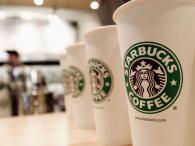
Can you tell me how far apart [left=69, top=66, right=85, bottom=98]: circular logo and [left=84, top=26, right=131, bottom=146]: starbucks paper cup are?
158mm

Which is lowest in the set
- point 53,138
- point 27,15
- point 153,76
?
point 53,138

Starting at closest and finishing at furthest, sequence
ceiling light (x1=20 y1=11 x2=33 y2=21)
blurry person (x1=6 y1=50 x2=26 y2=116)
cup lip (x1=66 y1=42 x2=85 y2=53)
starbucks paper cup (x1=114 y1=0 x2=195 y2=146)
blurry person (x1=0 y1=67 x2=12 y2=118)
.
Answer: starbucks paper cup (x1=114 y1=0 x2=195 y2=146) → cup lip (x1=66 y1=42 x2=85 y2=53) → blurry person (x1=0 y1=67 x2=12 y2=118) → blurry person (x1=6 y1=50 x2=26 y2=116) → ceiling light (x1=20 y1=11 x2=33 y2=21)

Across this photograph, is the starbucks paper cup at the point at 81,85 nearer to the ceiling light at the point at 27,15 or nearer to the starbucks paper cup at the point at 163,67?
the starbucks paper cup at the point at 163,67

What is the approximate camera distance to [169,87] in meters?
0.31

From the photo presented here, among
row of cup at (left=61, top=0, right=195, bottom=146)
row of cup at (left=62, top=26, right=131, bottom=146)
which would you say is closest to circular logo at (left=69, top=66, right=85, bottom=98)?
row of cup at (left=62, top=26, right=131, bottom=146)

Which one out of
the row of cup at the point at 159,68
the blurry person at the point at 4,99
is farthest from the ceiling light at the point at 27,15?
the row of cup at the point at 159,68

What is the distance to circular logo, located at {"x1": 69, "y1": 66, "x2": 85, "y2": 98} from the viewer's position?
61 cm

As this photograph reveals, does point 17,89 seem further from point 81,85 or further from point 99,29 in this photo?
point 99,29

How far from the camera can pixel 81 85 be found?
0.61m

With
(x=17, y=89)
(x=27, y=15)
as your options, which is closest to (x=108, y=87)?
(x=17, y=89)

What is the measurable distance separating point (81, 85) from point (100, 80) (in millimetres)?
169

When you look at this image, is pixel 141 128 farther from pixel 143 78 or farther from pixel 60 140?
pixel 60 140

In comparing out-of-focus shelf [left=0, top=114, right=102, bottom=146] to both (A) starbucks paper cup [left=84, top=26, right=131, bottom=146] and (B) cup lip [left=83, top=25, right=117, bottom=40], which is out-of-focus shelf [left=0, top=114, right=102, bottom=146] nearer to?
(A) starbucks paper cup [left=84, top=26, right=131, bottom=146]

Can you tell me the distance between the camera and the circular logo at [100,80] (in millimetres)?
431
